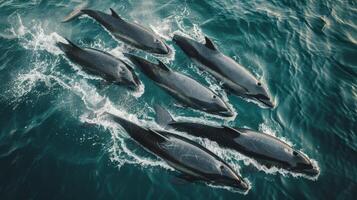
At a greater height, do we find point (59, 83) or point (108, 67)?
point (108, 67)

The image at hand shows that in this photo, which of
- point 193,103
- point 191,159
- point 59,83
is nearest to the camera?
point 191,159

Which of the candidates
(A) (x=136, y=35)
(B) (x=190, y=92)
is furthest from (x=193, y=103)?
(A) (x=136, y=35)

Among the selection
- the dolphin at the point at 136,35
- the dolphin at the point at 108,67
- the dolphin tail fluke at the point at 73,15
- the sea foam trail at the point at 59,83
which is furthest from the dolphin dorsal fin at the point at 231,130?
the dolphin tail fluke at the point at 73,15

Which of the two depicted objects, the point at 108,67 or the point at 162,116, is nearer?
the point at 162,116

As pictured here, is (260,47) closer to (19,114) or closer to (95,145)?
(95,145)

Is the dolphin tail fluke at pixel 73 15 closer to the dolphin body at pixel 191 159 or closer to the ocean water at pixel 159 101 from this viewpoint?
the ocean water at pixel 159 101

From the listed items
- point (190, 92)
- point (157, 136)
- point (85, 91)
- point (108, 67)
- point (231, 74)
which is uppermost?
point (231, 74)

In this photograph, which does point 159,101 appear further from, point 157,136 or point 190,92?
point 157,136

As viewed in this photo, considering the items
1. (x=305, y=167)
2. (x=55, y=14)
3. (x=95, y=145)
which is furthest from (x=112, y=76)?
(x=305, y=167)
